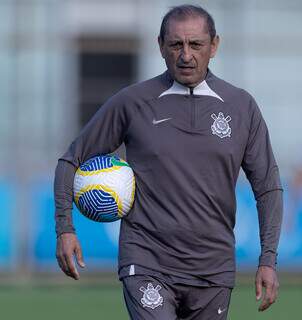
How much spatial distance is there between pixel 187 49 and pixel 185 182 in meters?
0.67

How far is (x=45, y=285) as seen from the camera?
51.9 feet

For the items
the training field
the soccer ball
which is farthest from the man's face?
the training field

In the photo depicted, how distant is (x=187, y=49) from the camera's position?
6.32 metres

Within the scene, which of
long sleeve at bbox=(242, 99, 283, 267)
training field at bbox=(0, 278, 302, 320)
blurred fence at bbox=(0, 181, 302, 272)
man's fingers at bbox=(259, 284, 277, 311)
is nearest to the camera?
man's fingers at bbox=(259, 284, 277, 311)

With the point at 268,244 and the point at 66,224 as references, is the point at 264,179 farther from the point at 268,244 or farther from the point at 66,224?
the point at 66,224

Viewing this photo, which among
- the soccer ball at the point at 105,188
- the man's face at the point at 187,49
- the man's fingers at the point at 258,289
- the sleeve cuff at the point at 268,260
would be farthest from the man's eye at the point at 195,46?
the man's fingers at the point at 258,289

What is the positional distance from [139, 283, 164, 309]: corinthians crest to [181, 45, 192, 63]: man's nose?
114cm

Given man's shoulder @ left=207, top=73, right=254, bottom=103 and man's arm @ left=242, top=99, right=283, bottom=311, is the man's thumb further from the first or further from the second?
man's shoulder @ left=207, top=73, right=254, bottom=103

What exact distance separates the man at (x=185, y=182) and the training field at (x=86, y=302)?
5.41 metres

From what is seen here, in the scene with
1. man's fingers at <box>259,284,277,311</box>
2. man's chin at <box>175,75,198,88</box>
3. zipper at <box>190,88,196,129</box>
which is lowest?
man's fingers at <box>259,284,277,311</box>

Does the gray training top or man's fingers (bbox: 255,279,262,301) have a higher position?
the gray training top

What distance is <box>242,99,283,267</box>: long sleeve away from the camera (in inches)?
251

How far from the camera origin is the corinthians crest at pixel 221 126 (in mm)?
6355

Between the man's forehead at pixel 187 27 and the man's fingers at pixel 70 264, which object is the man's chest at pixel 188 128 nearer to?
the man's forehead at pixel 187 27
